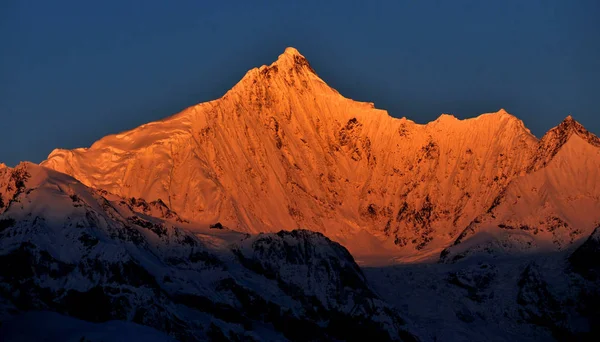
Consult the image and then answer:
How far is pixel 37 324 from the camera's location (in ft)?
636

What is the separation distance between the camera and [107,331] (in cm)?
18112

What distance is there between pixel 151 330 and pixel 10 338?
12937 mm

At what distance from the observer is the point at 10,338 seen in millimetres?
185375

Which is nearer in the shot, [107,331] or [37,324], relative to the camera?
[107,331]

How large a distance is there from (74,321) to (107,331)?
46.2ft

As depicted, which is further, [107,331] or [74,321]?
[74,321]

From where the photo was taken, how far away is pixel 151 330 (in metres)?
188

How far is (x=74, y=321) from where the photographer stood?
19450 centimetres

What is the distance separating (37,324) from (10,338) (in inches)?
345

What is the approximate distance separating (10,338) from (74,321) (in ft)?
34.0

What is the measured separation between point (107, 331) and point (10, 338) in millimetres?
10195
